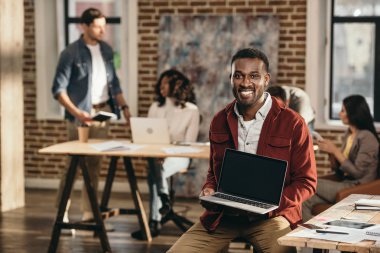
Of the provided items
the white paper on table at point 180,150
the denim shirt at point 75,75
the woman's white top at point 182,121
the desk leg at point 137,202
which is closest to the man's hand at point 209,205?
the white paper on table at point 180,150

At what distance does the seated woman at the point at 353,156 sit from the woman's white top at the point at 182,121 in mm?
1188

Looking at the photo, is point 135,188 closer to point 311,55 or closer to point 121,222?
point 121,222

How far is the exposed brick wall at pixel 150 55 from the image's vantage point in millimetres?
8812

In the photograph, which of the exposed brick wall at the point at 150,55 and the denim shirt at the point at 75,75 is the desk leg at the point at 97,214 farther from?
the exposed brick wall at the point at 150,55

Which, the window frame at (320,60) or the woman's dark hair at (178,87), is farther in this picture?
the window frame at (320,60)

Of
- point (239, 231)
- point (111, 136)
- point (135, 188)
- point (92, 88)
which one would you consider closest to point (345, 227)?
point (239, 231)

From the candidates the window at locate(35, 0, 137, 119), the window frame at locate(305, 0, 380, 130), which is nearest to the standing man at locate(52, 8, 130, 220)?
the window at locate(35, 0, 137, 119)

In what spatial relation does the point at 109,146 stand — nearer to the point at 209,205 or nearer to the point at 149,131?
the point at 149,131

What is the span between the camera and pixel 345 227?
3521 mm

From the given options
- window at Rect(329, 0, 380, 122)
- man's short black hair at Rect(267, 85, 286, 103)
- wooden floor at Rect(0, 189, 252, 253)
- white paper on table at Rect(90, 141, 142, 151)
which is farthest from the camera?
window at Rect(329, 0, 380, 122)

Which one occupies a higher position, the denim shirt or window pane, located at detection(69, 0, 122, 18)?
window pane, located at detection(69, 0, 122, 18)

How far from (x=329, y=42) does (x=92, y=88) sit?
2.70m

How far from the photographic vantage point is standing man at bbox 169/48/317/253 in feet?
13.5

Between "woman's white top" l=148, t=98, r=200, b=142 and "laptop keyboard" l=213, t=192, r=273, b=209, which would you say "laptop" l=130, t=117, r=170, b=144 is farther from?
"laptop keyboard" l=213, t=192, r=273, b=209
